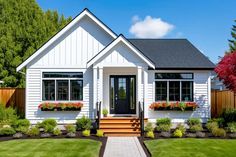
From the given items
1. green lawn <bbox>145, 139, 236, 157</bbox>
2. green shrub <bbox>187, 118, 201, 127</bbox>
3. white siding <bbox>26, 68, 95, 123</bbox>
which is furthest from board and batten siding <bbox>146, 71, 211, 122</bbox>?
green lawn <bbox>145, 139, 236, 157</bbox>

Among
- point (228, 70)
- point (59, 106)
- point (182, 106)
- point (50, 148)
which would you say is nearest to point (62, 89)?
point (59, 106)

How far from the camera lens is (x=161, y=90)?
59.0ft

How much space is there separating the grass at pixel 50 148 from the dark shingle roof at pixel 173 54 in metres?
7.39

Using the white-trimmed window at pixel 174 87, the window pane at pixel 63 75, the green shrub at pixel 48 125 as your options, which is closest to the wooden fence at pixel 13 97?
the window pane at pixel 63 75

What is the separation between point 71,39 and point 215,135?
31.2 ft

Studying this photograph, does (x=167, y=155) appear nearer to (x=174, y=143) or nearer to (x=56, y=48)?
(x=174, y=143)

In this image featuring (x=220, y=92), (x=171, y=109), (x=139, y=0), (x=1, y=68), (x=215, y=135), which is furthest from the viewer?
(x=1, y=68)

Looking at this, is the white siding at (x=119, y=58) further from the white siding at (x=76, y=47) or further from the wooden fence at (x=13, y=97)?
the wooden fence at (x=13, y=97)

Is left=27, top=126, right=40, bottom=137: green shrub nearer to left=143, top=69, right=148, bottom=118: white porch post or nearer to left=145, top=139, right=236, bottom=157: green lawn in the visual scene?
left=145, top=139, right=236, bottom=157: green lawn

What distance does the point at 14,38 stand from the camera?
1130 inches

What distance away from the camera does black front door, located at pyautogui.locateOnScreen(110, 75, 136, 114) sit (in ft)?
61.4

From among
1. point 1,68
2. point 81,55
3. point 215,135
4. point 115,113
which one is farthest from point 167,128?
point 1,68

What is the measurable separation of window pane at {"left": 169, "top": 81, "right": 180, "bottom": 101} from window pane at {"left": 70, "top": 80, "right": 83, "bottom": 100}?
16.9ft

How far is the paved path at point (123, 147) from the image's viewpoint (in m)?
10.7
